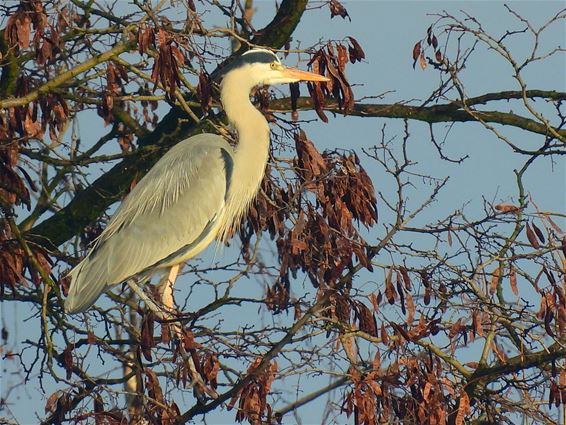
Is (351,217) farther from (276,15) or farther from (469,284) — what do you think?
Answer: (276,15)

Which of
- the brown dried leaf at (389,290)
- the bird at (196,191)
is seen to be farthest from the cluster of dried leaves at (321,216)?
the bird at (196,191)

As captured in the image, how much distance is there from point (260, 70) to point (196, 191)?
780 millimetres

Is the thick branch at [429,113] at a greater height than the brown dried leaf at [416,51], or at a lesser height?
greater

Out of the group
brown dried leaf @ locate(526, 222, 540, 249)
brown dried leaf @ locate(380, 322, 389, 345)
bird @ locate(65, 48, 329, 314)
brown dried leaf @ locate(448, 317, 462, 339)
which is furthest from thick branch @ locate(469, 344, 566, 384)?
bird @ locate(65, 48, 329, 314)

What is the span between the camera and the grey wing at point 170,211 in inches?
248

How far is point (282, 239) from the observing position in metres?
5.41

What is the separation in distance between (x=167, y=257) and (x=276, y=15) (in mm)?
1548

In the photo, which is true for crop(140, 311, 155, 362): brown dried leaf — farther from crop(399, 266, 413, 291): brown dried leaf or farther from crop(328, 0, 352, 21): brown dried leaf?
crop(328, 0, 352, 21): brown dried leaf

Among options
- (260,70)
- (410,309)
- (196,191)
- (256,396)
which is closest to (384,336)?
(410,309)

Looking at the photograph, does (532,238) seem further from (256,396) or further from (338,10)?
(338,10)

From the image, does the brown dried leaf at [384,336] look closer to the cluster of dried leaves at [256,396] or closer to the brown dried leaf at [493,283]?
the cluster of dried leaves at [256,396]

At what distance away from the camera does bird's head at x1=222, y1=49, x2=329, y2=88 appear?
252 inches

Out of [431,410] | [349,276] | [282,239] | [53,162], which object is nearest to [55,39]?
[53,162]

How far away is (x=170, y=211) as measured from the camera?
6605 mm
